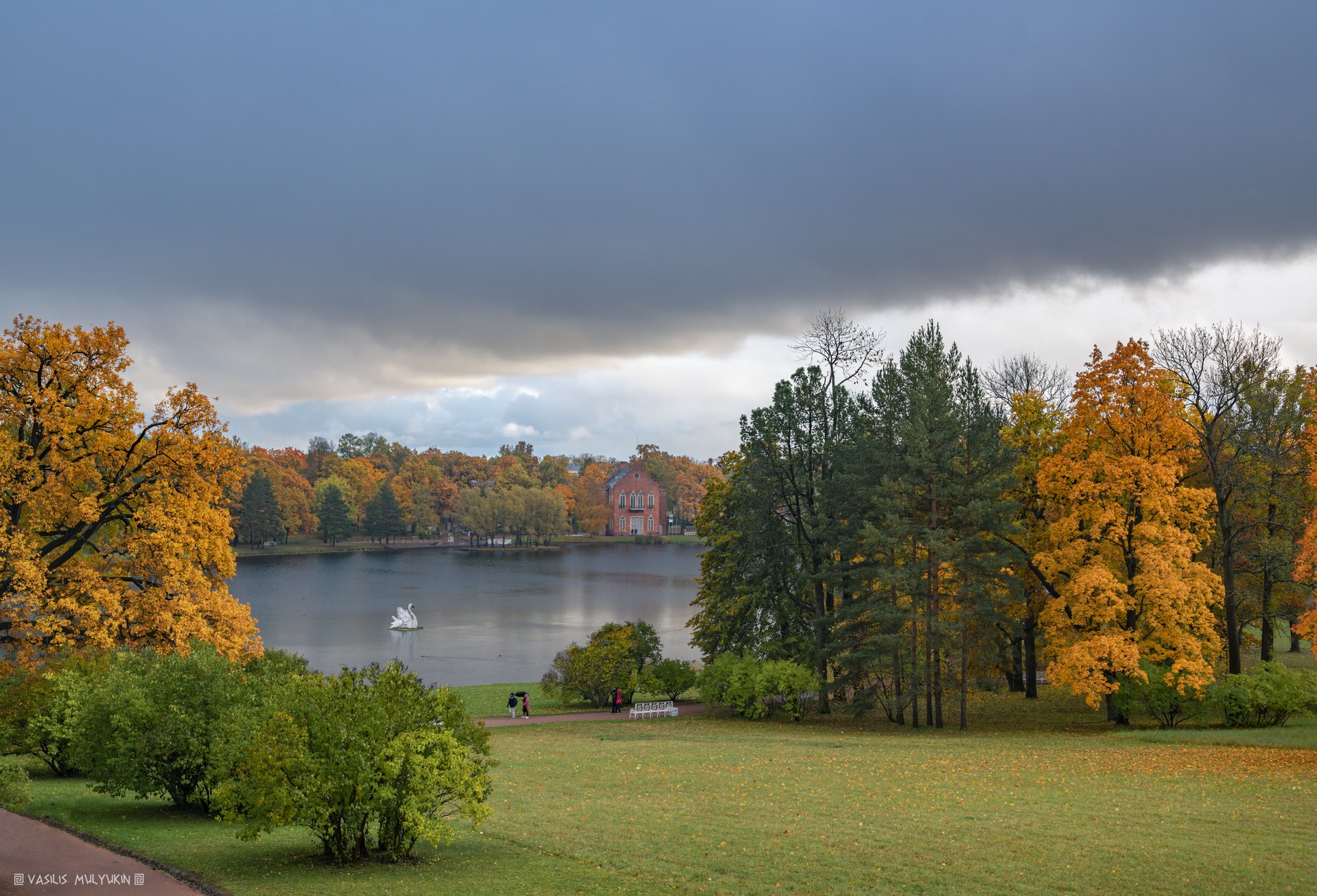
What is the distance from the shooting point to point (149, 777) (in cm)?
1309

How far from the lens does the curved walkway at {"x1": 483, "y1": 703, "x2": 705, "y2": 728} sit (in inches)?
1075

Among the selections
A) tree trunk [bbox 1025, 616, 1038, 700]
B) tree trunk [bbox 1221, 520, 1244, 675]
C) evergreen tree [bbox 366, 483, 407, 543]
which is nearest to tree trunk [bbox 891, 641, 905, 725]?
tree trunk [bbox 1025, 616, 1038, 700]

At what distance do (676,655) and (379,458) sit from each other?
13716 centimetres

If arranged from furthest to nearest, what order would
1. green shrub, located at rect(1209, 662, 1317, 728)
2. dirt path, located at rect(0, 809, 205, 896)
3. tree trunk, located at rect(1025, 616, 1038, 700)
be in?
1. tree trunk, located at rect(1025, 616, 1038, 700)
2. green shrub, located at rect(1209, 662, 1317, 728)
3. dirt path, located at rect(0, 809, 205, 896)

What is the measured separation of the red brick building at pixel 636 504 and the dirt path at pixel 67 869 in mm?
148025

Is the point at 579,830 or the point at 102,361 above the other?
the point at 102,361

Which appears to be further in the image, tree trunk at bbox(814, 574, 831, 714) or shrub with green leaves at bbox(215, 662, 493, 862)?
tree trunk at bbox(814, 574, 831, 714)

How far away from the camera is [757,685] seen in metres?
27.5

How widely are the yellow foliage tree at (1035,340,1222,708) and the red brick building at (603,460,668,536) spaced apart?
136m

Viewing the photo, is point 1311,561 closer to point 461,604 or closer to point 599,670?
point 599,670

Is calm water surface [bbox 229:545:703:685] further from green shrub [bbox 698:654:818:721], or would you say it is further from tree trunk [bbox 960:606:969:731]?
tree trunk [bbox 960:606:969:731]

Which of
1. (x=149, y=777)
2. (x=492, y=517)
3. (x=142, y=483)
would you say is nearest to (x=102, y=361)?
Result: (x=142, y=483)

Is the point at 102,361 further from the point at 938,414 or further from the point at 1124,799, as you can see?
the point at 1124,799

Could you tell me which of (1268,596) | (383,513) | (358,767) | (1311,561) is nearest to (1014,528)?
(1311,561)
